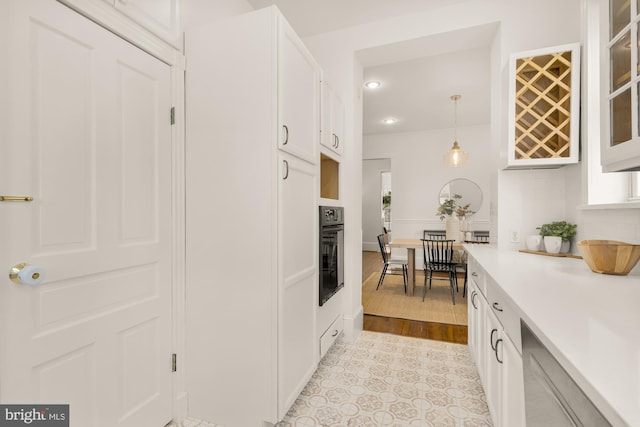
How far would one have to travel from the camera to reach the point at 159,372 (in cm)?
162

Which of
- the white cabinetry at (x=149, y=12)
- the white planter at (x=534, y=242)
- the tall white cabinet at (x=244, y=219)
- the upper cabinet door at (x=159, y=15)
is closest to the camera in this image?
the white cabinetry at (x=149, y=12)

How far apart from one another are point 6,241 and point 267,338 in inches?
42.9

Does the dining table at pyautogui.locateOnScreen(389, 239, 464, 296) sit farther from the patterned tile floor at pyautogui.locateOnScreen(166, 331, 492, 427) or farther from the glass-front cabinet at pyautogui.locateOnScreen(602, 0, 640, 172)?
the glass-front cabinet at pyautogui.locateOnScreen(602, 0, 640, 172)

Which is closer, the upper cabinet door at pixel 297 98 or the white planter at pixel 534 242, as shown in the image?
the upper cabinet door at pixel 297 98

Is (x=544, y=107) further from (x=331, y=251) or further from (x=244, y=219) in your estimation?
(x=244, y=219)

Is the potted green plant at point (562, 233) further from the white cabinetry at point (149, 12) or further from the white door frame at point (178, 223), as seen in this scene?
the white cabinetry at point (149, 12)

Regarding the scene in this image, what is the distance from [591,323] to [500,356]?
0.63 m

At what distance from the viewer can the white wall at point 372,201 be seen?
338 inches

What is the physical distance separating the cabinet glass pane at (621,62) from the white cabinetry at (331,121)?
149 cm

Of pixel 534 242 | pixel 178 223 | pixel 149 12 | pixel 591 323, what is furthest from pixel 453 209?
pixel 149 12

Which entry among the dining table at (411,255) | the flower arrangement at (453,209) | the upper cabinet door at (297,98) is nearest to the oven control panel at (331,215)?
the upper cabinet door at (297,98)

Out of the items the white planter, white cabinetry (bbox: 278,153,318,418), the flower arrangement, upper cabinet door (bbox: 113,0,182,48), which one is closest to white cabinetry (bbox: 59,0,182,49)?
upper cabinet door (bbox: 113,0,182,48)

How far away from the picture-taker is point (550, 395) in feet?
2.27

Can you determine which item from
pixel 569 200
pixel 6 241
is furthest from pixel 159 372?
pixel 569 200
